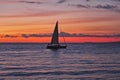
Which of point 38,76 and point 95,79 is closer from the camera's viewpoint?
point 95,79

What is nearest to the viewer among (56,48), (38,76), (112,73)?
(38,76)

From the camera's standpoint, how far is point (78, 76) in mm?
40438

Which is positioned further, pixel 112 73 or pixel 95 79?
pixel 112 73

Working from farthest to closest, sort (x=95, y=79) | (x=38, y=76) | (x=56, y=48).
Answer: (x=56, y=48) < (x=38, y=76) < (x=95, y=79)

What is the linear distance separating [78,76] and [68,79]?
3047 mm

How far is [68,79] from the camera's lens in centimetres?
3769

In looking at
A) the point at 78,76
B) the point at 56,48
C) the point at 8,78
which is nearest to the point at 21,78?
the point at 8,78

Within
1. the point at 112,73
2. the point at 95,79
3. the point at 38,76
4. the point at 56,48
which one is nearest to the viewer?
the point at 95,79

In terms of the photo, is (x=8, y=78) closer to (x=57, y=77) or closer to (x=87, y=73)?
(x=57, y=77)

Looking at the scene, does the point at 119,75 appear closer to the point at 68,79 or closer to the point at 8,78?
the point at 68,79

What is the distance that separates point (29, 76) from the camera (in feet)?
132

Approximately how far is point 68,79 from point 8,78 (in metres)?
7.09

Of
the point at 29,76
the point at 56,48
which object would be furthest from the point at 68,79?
the point at 56,48

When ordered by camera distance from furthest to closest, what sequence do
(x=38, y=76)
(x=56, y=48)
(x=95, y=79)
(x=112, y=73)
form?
(x=56, y=48) → (x=112, y=73) → (x=38, y=76) → (x=95, y=79)
